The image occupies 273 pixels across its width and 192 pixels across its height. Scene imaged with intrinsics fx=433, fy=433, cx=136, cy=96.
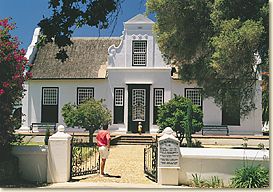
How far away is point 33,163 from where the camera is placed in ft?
33.9

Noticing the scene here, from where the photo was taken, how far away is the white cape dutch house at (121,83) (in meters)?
18.0

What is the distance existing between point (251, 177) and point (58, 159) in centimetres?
443

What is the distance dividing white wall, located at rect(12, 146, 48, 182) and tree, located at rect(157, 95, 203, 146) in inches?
272

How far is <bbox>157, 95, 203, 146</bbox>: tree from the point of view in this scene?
16.4 m

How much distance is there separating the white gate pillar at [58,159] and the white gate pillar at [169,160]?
2.23 metres

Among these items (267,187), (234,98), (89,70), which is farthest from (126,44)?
(267,187)

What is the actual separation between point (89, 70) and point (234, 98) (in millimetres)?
7842

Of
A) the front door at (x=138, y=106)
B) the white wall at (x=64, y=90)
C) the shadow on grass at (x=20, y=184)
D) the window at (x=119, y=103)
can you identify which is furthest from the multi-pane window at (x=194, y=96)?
the shadow on grass at (x=20, y=184)

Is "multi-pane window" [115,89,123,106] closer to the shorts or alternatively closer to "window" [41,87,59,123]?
"window" [41,87,59,123]

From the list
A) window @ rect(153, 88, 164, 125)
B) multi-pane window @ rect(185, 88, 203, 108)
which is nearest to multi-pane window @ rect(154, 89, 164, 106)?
window @ rect(153, 88, 164, 125)

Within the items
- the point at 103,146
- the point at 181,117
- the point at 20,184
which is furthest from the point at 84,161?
the point at 181,117

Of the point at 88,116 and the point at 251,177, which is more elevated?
the point at 88,116

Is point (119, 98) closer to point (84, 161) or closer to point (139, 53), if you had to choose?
point (139, 53)

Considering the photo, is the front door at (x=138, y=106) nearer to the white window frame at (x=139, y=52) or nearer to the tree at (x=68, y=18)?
the white window frame at (x=139, y=52)
